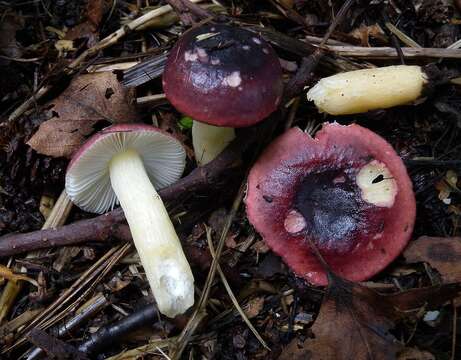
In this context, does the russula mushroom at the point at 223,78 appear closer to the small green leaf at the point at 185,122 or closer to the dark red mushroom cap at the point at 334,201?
the dark red mushroom cap at the point at 334,201

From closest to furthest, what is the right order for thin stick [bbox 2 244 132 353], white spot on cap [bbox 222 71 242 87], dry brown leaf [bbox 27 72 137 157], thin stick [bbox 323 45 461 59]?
1. white spot on cap [bbox 222 71 242 87]
2. thin stick [bbox 2 244 132 353]
3. dry brown leaf [bbox 27 72 137 157]
4. thin stick [bbox 323 45 461 59]

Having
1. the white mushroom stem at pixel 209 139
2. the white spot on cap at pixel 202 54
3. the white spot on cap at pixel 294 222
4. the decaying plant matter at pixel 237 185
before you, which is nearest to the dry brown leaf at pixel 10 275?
the decaying plant matter at pixel 237 185

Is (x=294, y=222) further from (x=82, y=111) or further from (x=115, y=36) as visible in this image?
(x=115, y=36)

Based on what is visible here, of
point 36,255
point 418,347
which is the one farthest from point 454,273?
point 36,255

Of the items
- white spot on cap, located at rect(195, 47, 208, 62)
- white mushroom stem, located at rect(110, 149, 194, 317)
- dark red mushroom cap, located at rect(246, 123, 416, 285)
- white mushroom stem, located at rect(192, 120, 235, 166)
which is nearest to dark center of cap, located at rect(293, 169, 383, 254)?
dark red mushroom cap, located at rect(246, 123, 416, 285)

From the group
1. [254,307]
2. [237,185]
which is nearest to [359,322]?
[254,307]

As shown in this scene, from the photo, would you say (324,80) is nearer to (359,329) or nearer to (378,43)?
(378,43)

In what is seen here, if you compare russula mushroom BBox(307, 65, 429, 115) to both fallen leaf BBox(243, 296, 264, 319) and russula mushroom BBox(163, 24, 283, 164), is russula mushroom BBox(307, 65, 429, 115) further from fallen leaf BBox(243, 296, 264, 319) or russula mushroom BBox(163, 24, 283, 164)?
fallen leaf BBox(243, 296, 264, 319)
